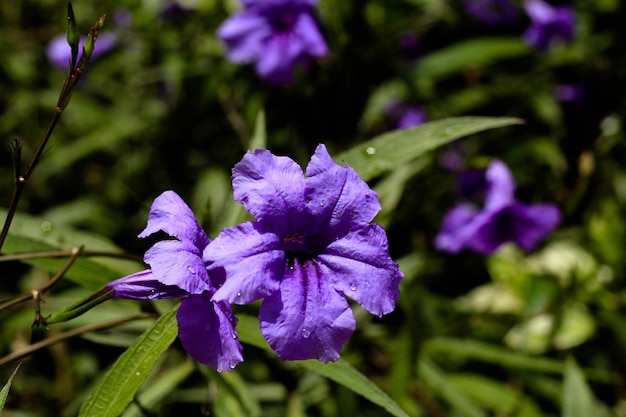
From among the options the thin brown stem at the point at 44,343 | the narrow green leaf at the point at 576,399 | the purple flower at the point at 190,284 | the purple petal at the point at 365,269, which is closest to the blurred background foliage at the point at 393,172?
the narrow green leaf at the point at 576,399

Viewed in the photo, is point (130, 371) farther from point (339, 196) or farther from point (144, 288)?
point (339, 196)

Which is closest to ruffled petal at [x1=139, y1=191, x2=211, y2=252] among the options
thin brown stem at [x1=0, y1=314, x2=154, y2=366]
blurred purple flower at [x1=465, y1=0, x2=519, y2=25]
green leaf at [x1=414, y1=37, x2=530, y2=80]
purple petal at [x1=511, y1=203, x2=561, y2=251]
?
thin brown stem at [x1=0, y1=314, x2=154, y2=366]

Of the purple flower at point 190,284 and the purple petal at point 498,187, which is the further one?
the purple petal at point 498,187

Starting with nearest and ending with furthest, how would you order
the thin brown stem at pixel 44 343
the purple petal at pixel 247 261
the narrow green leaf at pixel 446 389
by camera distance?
the purple petal at pixel 247 261 → the thin brown stem at pixel 44 343 → the narrow green leaf at pixel 446 389

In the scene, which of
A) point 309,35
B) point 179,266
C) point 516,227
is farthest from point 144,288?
point 516,227

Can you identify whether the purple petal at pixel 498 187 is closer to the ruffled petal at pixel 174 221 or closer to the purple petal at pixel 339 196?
the purple petal at pixel 339 196

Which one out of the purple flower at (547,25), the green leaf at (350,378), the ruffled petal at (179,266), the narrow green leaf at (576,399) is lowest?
the narrow green leaf at (576,399)
